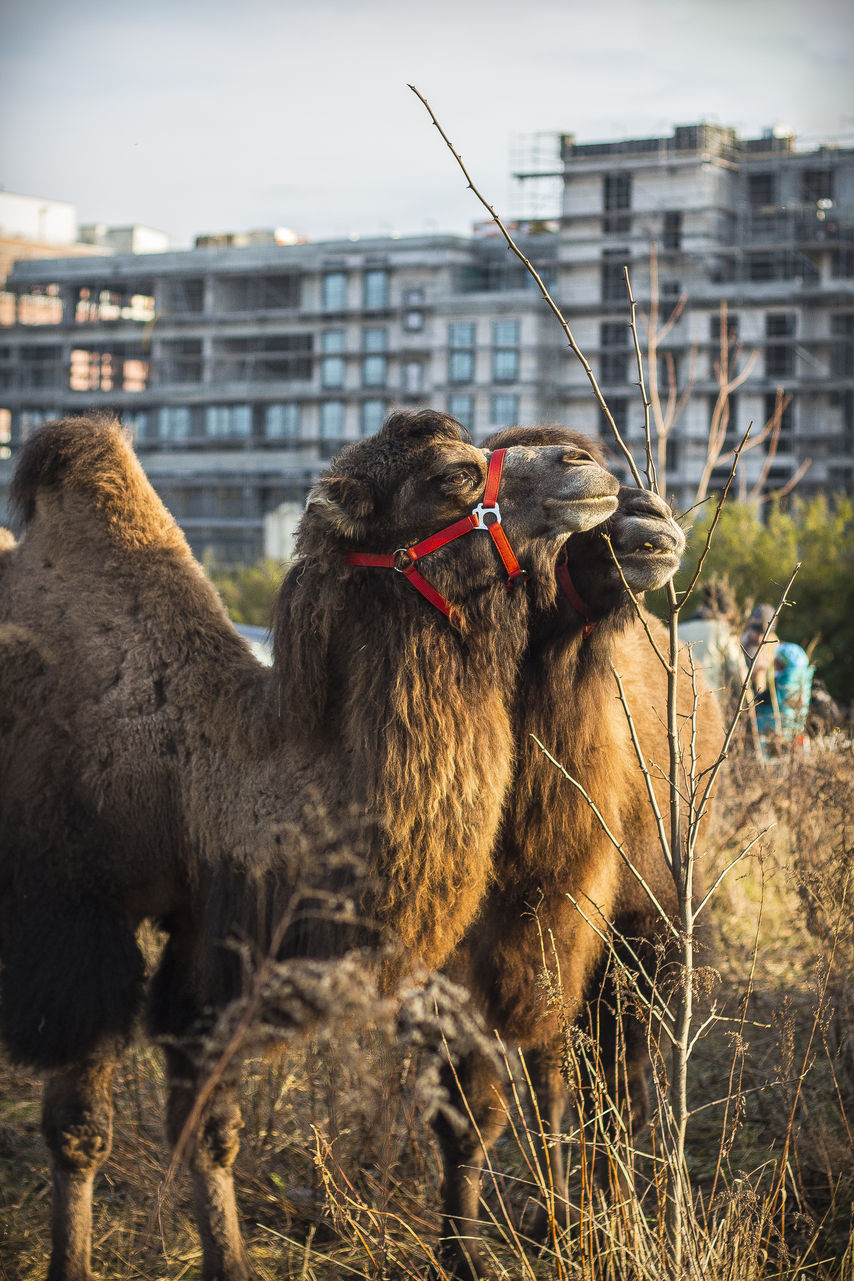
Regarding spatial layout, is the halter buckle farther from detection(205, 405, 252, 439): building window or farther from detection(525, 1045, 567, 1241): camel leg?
detection(205, 405, 252, 439): building window

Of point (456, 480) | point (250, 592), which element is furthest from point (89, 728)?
point (250, 592)

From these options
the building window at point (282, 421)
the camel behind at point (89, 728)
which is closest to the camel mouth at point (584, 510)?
the camel behind at point (89, 728)

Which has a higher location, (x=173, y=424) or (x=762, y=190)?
(x=762, y=190)

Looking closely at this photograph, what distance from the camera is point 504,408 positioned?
80938mm

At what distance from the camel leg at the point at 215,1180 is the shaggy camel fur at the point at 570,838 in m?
0.78

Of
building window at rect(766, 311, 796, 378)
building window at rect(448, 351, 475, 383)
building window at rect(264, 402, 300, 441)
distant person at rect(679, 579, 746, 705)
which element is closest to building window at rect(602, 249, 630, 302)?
building window at rect(766, 311, 796, 378)

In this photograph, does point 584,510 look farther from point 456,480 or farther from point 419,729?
point 419,729

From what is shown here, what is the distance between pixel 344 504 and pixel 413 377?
8182 centimetres

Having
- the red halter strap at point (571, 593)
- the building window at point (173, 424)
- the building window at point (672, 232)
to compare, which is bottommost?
the red halter strap at point (571, 593)

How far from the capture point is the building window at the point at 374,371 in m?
85.1

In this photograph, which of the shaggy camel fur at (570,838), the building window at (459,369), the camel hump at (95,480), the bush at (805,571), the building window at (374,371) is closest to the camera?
the shaggy camel fur at (570,838)

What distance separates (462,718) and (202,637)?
1215mm

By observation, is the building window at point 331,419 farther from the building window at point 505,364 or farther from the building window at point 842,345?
the building window at point 842,345

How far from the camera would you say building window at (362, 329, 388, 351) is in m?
85.1
